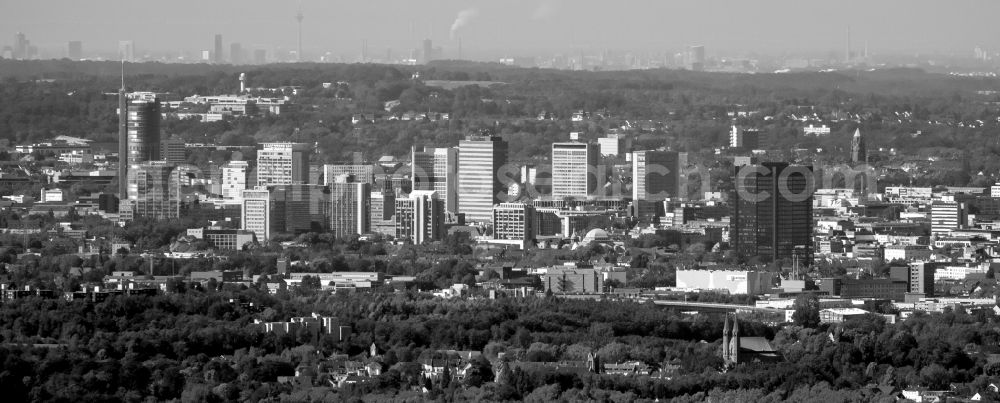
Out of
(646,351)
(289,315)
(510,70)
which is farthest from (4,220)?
(510,70)

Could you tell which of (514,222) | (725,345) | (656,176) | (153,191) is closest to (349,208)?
(514,222)

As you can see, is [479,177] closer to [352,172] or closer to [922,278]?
[352,172]

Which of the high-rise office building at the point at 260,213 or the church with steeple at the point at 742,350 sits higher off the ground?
the high-rise office building at the point at 260,213

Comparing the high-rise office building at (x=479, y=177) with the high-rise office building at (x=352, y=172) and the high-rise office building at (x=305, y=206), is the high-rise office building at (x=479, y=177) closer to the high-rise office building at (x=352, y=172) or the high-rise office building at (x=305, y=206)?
the high-rise office building at (x=352, y=172)

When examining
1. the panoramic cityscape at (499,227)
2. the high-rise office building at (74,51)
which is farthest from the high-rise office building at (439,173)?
the high-rise office building at (74,51)

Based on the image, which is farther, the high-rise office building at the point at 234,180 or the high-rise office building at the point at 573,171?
the high-rise office building at the point at 573,171

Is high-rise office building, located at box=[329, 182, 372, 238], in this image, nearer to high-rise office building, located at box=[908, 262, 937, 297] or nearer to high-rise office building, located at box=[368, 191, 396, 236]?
high-rise office building, located at box=[368, 191, 396, 236]

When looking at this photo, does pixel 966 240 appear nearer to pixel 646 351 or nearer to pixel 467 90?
pixel 646 351
